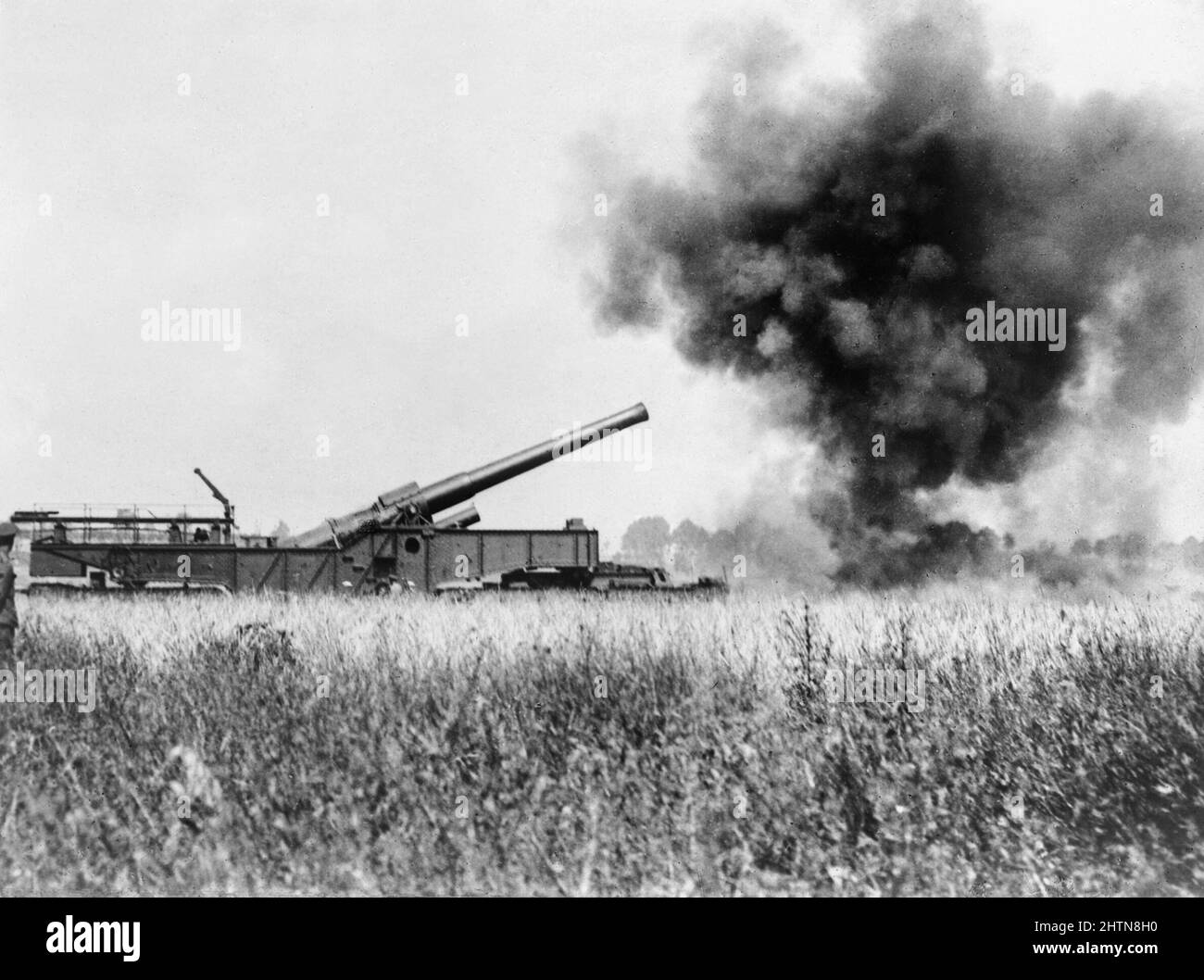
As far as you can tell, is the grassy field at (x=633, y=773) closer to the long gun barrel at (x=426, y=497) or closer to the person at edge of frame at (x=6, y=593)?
the person at edge of frame at (x=6, y=593)

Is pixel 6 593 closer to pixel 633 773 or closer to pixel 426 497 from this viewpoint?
pixel 633 773

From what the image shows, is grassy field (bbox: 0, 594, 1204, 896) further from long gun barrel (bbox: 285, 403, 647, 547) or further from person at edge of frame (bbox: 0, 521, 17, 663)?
long gun barrel (bbox: 285, 403, 647, 547)

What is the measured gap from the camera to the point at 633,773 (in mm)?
5578

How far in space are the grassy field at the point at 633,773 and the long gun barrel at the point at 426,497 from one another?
9.49 metres

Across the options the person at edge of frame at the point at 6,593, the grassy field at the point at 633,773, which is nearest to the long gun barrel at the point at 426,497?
the person at edge of frame at the point at 6,593

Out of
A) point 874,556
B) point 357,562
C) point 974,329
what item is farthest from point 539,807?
point 974,329

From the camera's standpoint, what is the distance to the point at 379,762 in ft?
18.4

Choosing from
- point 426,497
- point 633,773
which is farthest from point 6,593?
point 426,497

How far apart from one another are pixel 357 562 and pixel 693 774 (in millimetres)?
12042

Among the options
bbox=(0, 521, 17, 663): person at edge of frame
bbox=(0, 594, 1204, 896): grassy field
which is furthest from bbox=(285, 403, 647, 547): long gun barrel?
bbox=(0, 594, 1204, 896): grassy field

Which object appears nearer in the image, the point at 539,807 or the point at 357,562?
the point at 539,807

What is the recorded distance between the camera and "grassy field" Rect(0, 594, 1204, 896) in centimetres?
→ 510
